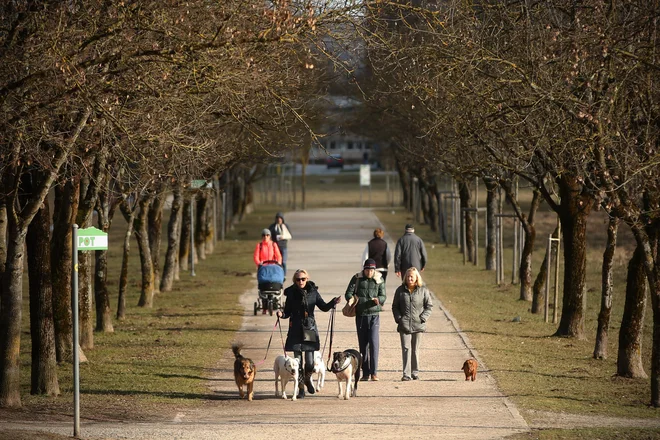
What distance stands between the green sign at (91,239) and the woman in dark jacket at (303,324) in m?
3.12

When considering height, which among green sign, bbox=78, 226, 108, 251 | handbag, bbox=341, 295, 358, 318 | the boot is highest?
green sign, bbox=78, 226, 108, 251

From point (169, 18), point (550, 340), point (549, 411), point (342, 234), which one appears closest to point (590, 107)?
point (549, 411)

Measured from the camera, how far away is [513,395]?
47.4ft

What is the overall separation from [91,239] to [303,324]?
3423 millimetres

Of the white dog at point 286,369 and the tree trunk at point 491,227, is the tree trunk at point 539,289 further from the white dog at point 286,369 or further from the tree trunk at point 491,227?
the white dog at point 286,369

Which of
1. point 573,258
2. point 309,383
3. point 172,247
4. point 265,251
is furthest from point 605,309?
point 172,247

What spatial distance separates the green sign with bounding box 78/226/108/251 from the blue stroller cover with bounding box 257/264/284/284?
10596 mm

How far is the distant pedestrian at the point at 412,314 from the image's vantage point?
15641 millimetres

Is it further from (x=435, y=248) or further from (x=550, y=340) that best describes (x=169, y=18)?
(x=435, y=248)

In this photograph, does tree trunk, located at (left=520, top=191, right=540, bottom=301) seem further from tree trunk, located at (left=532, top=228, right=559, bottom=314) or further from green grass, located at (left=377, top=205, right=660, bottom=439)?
tree trunk, located at (left=532, top=228, right=559, bottom=314)

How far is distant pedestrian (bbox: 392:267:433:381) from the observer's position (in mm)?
15641

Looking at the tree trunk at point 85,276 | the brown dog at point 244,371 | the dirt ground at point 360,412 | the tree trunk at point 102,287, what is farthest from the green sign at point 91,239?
the tree trunk at point 102,287

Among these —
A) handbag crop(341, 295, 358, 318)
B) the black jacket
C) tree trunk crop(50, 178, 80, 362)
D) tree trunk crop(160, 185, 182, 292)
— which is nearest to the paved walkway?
the black jacket

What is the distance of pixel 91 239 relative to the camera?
11.9 metres
